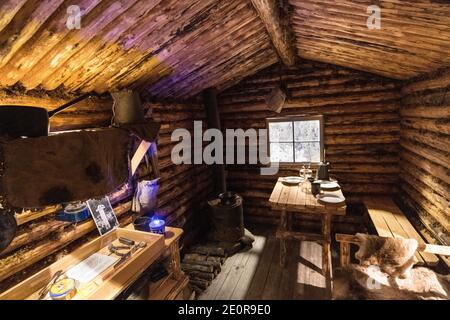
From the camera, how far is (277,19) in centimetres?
378

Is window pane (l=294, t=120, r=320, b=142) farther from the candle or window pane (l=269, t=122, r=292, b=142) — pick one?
the candle

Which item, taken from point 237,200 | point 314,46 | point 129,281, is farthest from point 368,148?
point 129,281

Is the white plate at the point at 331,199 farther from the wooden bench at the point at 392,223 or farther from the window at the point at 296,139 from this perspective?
the window at the point at 296,139

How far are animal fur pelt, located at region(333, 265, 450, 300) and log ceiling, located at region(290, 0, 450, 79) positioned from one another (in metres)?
3.03

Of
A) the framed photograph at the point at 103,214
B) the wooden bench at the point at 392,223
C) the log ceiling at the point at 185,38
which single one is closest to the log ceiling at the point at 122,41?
the log ceiling at the point at 185,38

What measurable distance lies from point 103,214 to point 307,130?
5504 millimetres

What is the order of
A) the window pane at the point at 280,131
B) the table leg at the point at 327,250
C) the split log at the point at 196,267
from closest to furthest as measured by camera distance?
the table leg at the point at 327,250
the split log at the point at 196,267
the window pane at the point at 280,131

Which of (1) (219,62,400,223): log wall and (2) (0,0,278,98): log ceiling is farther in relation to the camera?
(1) (219,62,400,223): log wall

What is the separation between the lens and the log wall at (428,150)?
3830mm

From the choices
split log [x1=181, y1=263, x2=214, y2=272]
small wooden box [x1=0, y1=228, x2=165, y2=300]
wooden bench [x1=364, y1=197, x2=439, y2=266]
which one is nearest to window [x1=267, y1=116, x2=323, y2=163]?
wooden bench [x1=364, y1=197, x2=439, y2=266]

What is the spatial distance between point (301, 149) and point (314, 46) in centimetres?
283

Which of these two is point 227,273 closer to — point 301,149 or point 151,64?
point 301,149

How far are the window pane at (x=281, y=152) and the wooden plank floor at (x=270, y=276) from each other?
2.41 metres

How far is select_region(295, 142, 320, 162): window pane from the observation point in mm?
6793
